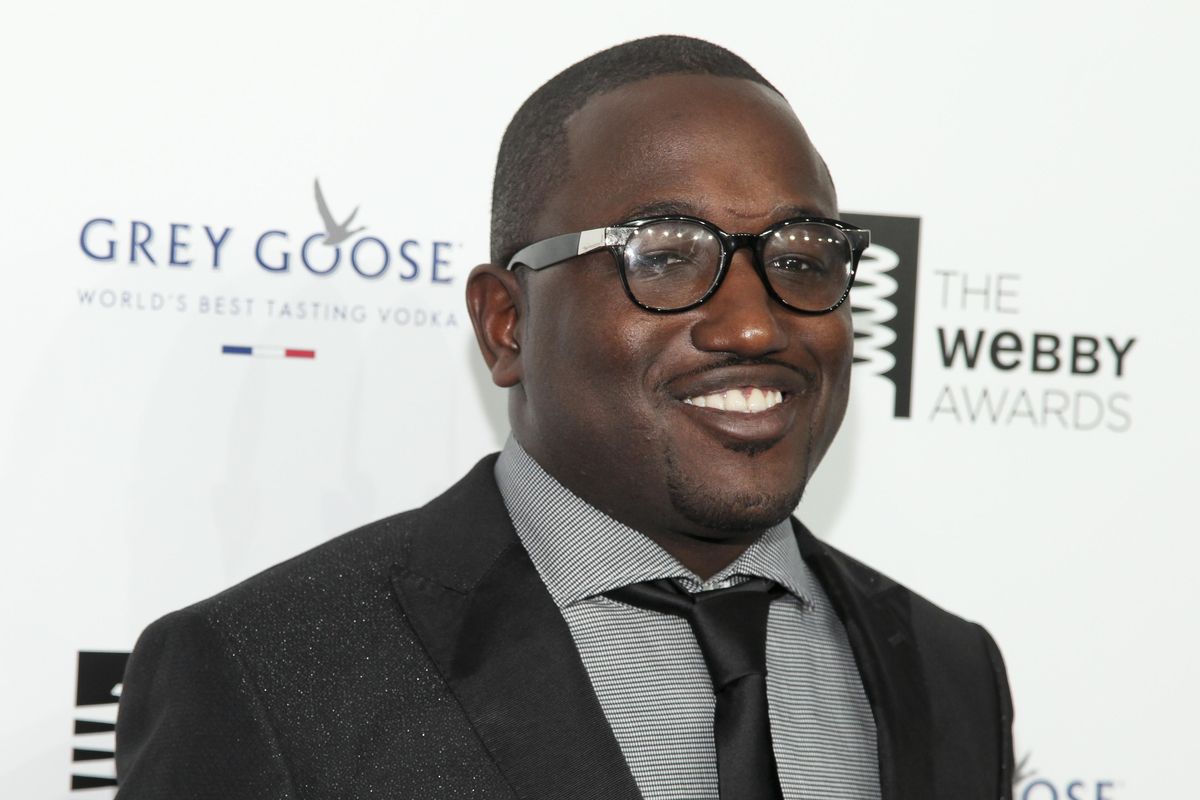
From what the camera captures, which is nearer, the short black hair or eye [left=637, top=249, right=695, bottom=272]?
eye [left=637, top=249, right=695, bottom=272]

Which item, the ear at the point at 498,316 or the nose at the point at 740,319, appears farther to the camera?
the ear at the point at 498,316

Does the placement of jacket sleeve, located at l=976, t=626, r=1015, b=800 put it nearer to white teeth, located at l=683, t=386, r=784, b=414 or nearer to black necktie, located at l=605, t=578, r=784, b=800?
black necktie, located at l=605, t=578, r=784, b=800

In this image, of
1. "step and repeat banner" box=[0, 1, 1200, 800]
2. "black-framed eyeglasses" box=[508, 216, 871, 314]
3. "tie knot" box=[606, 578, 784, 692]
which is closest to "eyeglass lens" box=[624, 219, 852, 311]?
"black-framed eyeglasses" box=[508, 216, 871, 314]

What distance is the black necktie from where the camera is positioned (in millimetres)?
1453

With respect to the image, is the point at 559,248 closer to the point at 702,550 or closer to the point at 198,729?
the point at 702,550

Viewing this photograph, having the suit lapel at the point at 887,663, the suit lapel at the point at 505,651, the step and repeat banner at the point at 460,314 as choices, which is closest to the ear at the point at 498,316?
the suit lapel at the point at 505,651

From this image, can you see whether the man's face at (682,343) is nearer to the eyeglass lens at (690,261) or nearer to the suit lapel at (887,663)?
the eyeglass lens at (690,261)

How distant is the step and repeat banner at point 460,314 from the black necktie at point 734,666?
85cm

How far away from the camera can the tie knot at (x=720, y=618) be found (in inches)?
58.9

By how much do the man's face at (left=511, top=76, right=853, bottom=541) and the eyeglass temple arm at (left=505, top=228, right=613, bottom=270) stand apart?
13 mm

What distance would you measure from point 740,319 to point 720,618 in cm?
34

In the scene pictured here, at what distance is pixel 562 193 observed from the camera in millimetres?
1569

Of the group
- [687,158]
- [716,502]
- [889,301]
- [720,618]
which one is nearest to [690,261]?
[687,158]

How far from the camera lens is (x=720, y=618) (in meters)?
1.53
